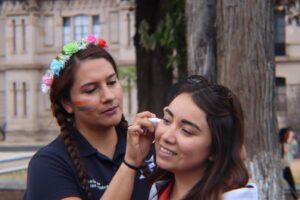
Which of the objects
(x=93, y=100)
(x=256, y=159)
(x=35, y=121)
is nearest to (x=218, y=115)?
(x=93, y=100)

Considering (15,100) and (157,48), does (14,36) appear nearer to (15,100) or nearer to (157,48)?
(15,100)

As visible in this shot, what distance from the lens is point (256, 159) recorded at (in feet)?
16.9

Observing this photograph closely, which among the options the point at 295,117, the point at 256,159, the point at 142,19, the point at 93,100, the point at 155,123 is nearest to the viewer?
the point at 155,123

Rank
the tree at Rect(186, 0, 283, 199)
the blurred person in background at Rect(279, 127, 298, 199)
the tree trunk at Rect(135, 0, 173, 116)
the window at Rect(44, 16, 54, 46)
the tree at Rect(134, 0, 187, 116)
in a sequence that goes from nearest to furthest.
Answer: the tree at Rect(186, 0, 283, 199)
the tree at Rect(134, 0, 187, 116)
the tree trunk at Rect(135, 0, 173, 116)
the blurred person in background at Rect(279, 127, 298, 199)
the window at Rect(44, 16, 54, 46)

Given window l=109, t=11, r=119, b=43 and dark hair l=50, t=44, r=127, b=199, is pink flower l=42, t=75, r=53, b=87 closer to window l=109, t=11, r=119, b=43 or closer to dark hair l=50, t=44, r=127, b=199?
dark hair l=50, t=44, r=127, b=199

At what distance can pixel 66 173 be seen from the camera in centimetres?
242

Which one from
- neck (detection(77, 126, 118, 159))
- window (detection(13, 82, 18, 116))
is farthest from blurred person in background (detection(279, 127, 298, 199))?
window (detection(13, 82, 18, 116))

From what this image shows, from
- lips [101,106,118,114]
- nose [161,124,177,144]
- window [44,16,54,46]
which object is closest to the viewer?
nose [161,124,177,144]

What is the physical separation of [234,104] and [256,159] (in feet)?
10.0

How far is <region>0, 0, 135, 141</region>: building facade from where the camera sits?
33125 mm

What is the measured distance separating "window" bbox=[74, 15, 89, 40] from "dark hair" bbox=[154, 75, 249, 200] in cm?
3187

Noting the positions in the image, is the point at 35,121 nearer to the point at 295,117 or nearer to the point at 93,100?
the point at 295,117

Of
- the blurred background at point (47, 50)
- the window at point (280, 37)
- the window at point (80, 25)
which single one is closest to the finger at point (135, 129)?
the blurred background at point (47, 50)

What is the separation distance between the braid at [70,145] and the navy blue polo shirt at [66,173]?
0.02 metres
